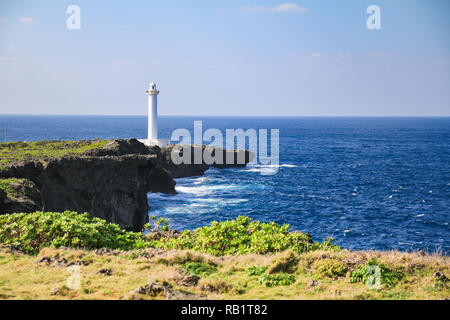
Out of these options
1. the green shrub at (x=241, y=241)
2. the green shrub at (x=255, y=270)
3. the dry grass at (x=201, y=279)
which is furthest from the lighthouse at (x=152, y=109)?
the green shrub at (x=255, y=270)

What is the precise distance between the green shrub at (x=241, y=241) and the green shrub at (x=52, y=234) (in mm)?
2044

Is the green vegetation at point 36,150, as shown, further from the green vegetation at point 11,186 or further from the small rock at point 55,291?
the small rock at point 55,291

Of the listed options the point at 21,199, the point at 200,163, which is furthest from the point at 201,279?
the point at 200,163

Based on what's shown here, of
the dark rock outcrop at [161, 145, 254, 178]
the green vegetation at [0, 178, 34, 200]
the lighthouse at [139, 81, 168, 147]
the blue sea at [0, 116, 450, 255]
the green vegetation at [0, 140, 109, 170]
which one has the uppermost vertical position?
the lighthouse at [139, 81, 168, 147]

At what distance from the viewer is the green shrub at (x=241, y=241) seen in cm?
1504

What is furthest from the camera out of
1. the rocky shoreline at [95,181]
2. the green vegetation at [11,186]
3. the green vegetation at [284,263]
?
the rocky shoreline at [95,181]

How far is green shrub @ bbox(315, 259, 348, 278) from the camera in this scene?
11.9 meters

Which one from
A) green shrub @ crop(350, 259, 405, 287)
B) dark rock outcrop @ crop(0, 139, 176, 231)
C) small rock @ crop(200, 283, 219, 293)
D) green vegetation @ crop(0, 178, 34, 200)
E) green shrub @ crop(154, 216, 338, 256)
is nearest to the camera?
small rock @ crop(200, 283, 219, 293)

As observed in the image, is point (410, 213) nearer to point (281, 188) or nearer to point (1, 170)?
point (281, 188)

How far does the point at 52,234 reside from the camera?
48.2 ft

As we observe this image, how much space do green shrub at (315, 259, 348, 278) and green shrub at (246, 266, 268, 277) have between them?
1658mm

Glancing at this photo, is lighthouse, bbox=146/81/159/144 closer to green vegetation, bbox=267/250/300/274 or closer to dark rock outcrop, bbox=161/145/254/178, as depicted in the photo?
dark rock outcrop, bbox=161/145/254/178

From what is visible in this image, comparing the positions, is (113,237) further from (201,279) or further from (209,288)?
(209,288)

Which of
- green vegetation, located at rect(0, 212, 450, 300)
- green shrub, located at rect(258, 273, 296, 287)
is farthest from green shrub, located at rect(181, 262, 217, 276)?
green shrub, located at rect(258, 273, 296, 287)
